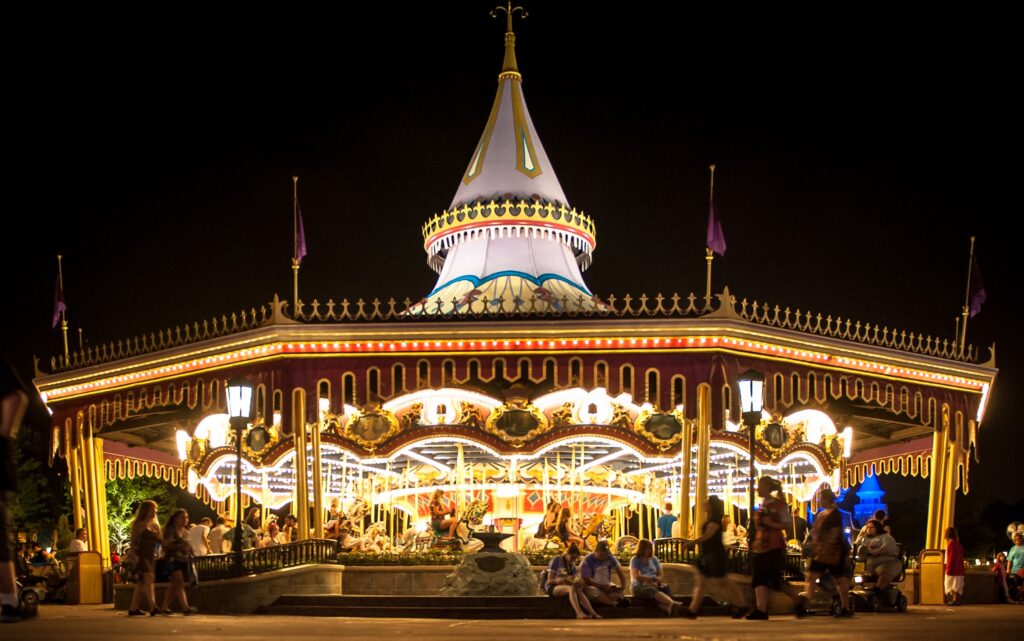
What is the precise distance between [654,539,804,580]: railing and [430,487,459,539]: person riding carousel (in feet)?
15.7

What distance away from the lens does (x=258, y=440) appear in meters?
32.8

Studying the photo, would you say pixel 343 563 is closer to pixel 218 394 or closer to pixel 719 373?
pixel 218 394

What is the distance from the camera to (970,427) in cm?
3306

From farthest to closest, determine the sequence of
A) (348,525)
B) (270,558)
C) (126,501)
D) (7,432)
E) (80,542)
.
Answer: (126,501) → (80,542) → (348,525) → (270,558) → (7,432)

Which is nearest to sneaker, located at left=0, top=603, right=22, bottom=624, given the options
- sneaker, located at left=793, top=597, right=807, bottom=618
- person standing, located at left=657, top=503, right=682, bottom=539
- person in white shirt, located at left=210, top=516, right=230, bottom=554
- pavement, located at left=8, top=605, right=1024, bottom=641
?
pavement, located at left=8, top=605, right=1024, bottom=641

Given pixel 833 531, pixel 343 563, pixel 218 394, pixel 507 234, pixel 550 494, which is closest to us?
pixel 833 531

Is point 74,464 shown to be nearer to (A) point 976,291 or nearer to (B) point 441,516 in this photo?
(B) point 441,516

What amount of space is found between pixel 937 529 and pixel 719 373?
24.0 feet

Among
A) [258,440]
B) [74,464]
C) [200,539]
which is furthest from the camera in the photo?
[74,464]

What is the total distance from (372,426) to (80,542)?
278 inches

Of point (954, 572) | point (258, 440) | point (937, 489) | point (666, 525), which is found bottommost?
point (954, 572)

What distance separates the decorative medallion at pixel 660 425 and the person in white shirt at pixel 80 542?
41.2 feet

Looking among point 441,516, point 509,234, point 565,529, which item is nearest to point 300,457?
point 441,516

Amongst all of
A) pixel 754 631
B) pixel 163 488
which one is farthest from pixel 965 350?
pixel 163 488
